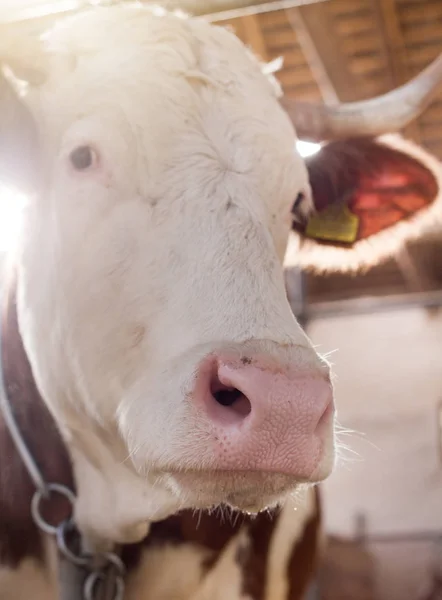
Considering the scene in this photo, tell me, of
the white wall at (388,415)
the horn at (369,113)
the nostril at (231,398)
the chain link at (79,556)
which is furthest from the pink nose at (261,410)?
the white wall at (388,415)

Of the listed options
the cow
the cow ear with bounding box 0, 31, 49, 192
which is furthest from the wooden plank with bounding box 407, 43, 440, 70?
the cow ear with bounding box 0, 31, 49, 192

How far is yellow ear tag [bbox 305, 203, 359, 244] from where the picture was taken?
54.7 inches

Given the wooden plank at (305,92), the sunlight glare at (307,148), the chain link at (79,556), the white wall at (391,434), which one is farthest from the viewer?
the white wall at (391,434)

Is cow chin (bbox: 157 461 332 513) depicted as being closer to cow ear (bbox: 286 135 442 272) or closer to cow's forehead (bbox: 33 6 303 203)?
cow's forehead (bbox: 33 6 303 203)

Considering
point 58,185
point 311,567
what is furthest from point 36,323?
point 311,567

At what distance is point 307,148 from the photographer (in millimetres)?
1330

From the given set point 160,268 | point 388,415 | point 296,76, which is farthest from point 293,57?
point 388,415

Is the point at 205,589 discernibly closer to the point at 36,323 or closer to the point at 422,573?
the point at 36,323

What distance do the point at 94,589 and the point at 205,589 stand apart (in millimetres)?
204

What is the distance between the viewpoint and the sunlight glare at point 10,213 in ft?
3.48

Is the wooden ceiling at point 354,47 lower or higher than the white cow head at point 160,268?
lower

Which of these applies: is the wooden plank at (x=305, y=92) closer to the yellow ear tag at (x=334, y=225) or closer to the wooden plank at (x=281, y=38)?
the wooden plank at (x=281, y=38)

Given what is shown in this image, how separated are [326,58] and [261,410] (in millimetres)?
1238

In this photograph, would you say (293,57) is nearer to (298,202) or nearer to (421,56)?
(421,56)
